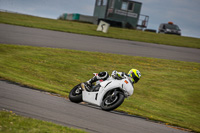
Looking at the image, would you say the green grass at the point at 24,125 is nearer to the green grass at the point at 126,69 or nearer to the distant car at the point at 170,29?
the green grass at the point at 126,69

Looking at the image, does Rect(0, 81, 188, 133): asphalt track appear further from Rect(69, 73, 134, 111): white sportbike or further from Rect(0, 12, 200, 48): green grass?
Rect(0, 12, 200, 48): green grass

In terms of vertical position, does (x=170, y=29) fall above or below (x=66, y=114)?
above

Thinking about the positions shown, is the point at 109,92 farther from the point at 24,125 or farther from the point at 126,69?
the point at 126,69

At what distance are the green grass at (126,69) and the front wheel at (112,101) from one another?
5.66 ft

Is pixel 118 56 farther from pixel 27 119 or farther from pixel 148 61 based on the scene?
pixel 27 119

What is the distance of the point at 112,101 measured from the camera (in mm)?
8039

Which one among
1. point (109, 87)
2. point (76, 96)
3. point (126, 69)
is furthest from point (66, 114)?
point (126, 69)

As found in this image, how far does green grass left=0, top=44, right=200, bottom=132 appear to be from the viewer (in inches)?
432

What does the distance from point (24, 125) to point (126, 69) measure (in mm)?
12779

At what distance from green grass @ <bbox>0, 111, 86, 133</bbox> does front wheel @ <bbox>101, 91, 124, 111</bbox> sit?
91.9 inches

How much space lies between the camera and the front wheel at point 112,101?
7.84 meters

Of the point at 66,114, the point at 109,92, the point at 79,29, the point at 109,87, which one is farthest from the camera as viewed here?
the point at 79,29

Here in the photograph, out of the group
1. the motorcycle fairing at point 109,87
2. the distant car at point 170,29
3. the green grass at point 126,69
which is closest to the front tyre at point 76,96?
the motorcycle fairing at point 109,87

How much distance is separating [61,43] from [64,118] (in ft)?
51.4
